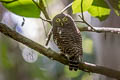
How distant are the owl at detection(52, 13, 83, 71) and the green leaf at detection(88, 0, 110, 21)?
3.1 inches

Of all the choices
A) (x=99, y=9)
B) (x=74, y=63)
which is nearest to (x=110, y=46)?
(x=99, y=9)

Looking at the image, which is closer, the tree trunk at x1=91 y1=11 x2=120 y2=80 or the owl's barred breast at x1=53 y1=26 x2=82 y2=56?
the owl's barred breast at x1=53 y1=26 x2=82 y2=56

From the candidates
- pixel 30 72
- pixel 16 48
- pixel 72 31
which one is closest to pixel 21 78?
pixel 30 72

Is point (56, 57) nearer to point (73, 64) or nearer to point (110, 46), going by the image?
point (73, 64)

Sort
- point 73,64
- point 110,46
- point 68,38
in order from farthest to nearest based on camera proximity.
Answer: point 110,46 < point 68,38 < point 73,64

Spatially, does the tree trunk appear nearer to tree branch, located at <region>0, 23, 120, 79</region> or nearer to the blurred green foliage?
the blurred green foliage

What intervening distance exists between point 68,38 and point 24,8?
163 millimetres

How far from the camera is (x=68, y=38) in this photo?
2.83 ft

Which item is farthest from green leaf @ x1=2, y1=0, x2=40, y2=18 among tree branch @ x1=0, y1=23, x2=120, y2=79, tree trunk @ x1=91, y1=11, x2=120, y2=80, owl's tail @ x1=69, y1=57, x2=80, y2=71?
tree trunk @ x1=91, y1=11, x2=120, y2=80

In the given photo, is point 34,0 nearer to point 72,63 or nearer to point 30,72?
point 72,63

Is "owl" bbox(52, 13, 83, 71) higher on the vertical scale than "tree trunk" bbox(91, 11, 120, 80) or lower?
higher

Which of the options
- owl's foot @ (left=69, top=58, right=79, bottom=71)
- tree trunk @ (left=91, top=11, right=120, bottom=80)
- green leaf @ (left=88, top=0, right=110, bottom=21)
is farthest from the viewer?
tree trunk @ (left=91, top=11, right=120, bottom=80)

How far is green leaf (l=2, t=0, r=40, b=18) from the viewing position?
819 millimetres

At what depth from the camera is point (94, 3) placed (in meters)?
0.87
